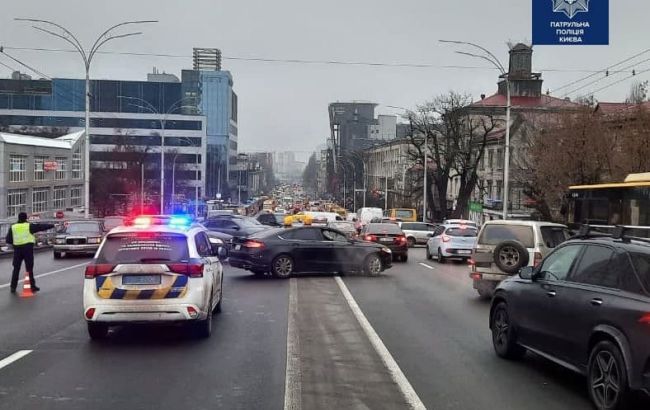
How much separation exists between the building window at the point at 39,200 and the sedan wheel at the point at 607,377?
66415 millimetres

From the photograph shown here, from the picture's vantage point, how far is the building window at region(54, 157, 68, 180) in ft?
237

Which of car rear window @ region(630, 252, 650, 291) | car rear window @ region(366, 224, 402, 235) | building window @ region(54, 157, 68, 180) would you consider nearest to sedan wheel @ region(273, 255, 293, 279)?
car rear window @ region(366, 224, 402, 235)

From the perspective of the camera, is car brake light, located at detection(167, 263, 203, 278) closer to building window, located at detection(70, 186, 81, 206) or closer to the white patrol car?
the white patrol car

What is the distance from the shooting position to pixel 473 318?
11.9 meters

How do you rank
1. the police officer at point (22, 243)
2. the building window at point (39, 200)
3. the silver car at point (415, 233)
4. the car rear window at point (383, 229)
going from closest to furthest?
1. the police officer at point (22, 243)
2. the car rear window at point (383, 229)
3. the silver car at point (415, 233)
4. the building window at point (39, 200)

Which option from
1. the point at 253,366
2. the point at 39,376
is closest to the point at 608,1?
the point at 253,366

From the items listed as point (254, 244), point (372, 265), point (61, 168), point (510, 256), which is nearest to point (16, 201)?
point (61, 168)

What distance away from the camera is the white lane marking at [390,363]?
6518mm

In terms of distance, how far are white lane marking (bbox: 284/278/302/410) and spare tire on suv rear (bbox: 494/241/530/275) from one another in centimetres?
418

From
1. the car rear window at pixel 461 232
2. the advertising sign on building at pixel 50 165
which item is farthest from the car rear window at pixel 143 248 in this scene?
the advertising sign on building at pixel 50 165

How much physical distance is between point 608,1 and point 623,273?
11348 millimetres

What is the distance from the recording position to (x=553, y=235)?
48.8 feet

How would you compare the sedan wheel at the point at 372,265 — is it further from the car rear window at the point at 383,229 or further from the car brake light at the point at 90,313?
the car brake light at the point at 90,313

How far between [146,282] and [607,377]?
5.77 metres
